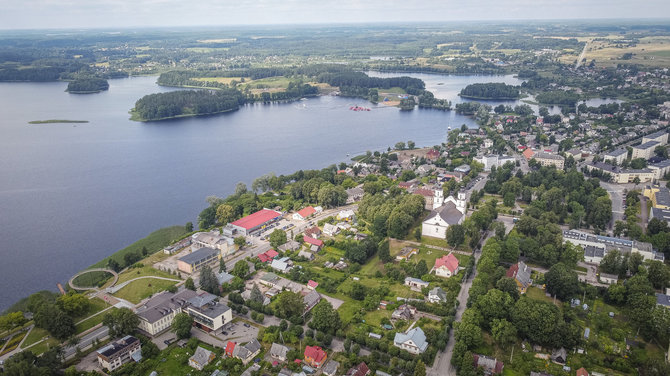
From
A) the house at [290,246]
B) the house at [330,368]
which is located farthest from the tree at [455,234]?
the house at [330,368]

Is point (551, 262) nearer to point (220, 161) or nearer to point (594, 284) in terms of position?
point (594, 284)

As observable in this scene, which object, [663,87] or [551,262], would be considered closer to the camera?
[551,262]

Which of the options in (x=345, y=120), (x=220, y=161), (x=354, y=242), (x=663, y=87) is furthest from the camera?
(x=663, y=87)

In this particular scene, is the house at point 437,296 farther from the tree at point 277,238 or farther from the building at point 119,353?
the building at point 119,353

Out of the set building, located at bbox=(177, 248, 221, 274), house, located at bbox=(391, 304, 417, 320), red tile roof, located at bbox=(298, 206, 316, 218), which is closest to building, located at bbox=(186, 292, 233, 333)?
building, located at bbox=(177, 248, 221, 274)

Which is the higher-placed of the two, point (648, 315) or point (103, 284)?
point (648, 315)

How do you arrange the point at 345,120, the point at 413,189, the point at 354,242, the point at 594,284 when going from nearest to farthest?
the point at 594,284 < the point at 354,242 < the point at 413,189 < the point at 345,120

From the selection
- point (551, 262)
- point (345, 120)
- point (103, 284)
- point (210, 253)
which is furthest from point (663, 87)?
point (103, 284)

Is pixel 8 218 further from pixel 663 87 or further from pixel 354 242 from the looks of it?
pixel 663 87
